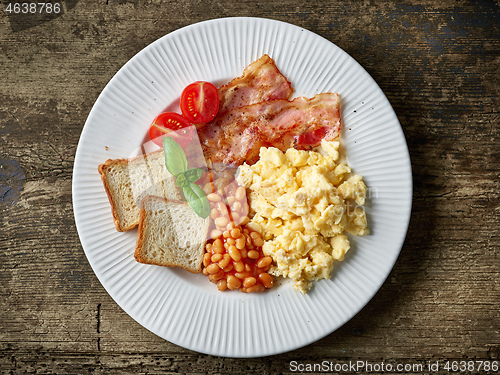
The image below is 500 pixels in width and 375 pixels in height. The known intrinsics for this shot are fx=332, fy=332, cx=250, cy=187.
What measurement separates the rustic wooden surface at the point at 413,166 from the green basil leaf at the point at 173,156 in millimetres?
910

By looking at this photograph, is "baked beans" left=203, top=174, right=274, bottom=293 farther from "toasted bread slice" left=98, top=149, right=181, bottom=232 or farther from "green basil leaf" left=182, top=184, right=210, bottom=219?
"toasted bread slice" left=98, top=149, right=181, bottom=232

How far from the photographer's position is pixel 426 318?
96.6 inches

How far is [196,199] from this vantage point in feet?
6.97

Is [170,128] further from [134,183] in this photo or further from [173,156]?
[134,183]

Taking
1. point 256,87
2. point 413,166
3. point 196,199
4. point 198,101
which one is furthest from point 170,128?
point 413,166

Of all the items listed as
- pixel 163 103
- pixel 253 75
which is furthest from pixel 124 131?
pixel 253 75

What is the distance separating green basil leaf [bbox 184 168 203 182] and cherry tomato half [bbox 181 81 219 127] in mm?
364

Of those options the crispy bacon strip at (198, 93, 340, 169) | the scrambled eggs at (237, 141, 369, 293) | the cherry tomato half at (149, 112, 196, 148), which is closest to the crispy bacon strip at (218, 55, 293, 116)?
the crispy bacon strip at (198, 93, 340, 169)

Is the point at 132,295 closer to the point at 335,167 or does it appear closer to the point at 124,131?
the point at 124,131

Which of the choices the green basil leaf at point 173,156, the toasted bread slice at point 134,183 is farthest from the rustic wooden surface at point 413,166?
the green basil leaf at point 173,156

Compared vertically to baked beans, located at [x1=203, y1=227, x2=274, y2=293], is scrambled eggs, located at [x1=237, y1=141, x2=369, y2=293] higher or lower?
higher

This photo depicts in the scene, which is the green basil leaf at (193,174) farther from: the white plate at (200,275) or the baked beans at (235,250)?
the white plate at (200,275)

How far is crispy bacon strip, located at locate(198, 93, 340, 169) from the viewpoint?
2326mm

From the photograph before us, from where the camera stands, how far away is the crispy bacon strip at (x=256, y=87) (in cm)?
232
